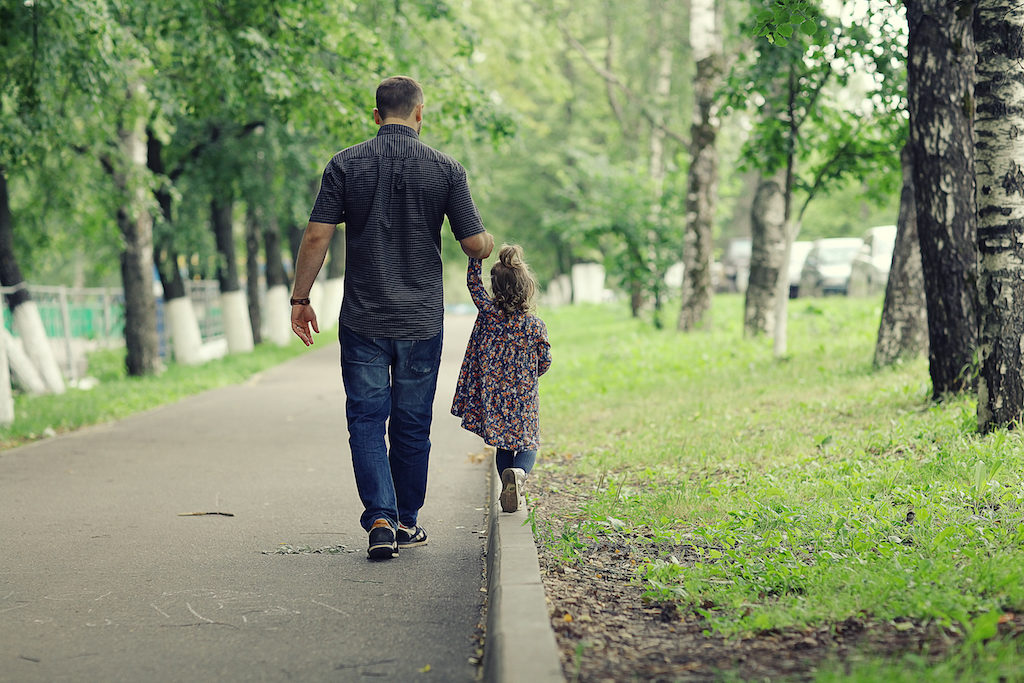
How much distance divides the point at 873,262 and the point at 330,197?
68.1 feet

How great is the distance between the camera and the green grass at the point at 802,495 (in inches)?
157

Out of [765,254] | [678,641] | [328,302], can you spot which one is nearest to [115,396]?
[765,254]

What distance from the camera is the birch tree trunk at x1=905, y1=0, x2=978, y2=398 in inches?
321

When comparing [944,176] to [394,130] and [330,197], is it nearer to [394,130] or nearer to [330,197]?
[394,130]

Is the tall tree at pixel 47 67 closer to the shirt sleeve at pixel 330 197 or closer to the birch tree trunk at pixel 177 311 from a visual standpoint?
the shirt sleeve at pixel 330 197

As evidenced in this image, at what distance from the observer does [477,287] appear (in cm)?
550

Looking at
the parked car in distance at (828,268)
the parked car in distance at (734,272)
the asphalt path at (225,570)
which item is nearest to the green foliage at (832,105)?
the asphalt path at (225,570)

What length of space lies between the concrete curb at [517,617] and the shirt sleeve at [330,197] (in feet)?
5.48

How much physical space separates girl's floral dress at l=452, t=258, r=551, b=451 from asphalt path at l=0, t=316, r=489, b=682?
24.9 inches

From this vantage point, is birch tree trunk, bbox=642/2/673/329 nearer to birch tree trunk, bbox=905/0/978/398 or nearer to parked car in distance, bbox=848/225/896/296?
parked car in distance, bbox=848/225/896/296

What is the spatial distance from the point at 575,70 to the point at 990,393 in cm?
3837

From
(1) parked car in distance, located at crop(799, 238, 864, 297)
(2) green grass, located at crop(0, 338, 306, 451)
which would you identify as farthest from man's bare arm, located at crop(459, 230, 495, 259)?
(1) parked car in distance, located at crop(799, 238, 864, 297)

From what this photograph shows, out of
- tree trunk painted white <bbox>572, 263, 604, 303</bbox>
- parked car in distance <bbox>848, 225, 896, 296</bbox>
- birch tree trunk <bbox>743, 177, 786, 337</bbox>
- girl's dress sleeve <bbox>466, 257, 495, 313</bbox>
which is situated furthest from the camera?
tree trunk painted white <bbox>572, 263, 604, 303</bbox>

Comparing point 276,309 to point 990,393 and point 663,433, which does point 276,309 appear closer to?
point 663,433
